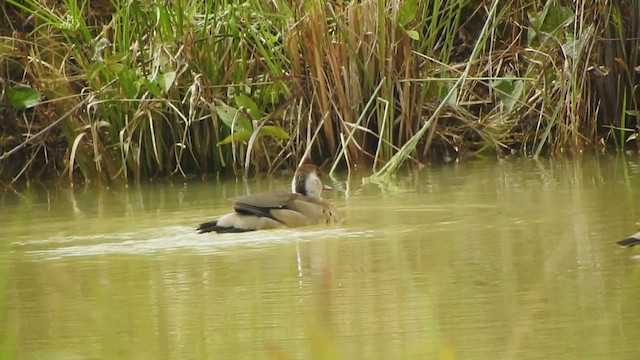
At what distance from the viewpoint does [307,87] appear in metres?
10.8

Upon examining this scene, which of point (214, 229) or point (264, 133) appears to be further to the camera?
point (264, 133)

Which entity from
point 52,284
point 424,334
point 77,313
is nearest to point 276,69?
point 52,284

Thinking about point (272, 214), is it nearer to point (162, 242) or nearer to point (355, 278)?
point (162, 242)

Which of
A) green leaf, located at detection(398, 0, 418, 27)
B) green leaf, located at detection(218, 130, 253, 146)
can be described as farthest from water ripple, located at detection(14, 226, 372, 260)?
green leaf, located at detection(398, 0, 418, 27)

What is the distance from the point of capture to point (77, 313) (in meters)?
5.53

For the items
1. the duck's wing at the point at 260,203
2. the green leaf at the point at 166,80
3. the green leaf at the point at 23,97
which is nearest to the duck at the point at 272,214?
Result: the duck's wing at the point at 260,203

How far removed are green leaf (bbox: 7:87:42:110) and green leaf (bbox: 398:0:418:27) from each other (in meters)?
2.85

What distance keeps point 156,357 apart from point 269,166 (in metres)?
6.32

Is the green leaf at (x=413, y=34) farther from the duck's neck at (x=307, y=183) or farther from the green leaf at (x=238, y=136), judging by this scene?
the duck's neck at (x=307, y=183)

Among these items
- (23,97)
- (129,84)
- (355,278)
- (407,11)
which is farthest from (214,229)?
(23,97)

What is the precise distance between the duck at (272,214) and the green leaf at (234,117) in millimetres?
2500

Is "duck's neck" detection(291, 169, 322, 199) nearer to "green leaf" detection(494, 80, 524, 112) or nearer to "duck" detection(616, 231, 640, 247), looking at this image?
"duck" detection(616, 231, 640, 247)

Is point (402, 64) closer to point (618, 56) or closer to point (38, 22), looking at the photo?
point (618, 56)

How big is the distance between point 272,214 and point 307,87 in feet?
10.5
